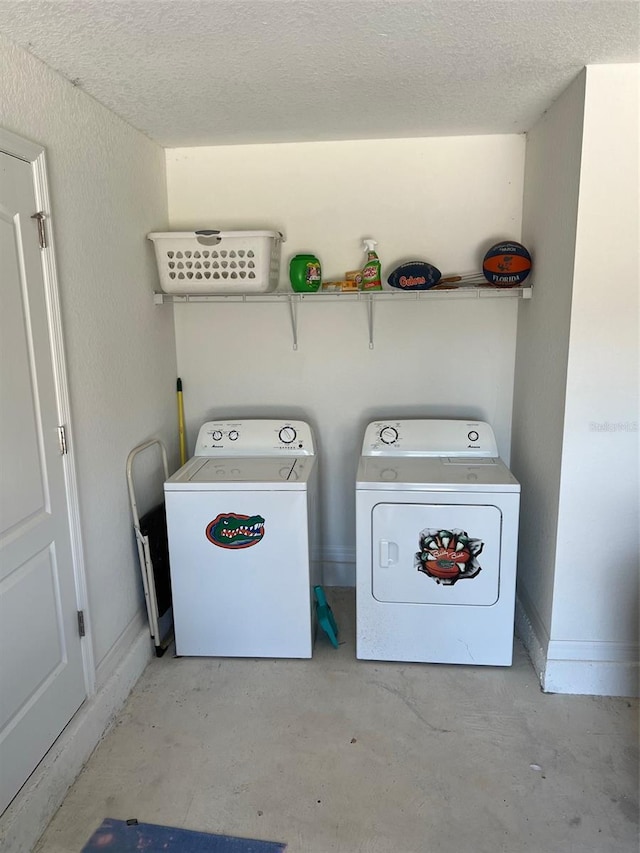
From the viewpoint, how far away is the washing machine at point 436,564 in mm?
2426

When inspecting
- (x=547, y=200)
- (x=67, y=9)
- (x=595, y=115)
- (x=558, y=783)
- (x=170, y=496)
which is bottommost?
(x=558, y=783)

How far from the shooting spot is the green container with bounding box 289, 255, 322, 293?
109 inches

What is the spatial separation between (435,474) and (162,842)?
161 centimetres

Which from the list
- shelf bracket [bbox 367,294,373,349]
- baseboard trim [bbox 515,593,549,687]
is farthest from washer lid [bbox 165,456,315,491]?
baseboard trim [bbox 515,593,549,687]

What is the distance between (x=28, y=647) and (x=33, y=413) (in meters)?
0.71

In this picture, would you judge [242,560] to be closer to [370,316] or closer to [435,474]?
[435,474]

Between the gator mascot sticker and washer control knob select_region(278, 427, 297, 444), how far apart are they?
0.82 metres

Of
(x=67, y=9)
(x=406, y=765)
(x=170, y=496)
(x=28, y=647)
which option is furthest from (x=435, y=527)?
(x=67, y=9)

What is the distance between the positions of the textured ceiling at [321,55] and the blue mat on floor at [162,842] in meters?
2.32

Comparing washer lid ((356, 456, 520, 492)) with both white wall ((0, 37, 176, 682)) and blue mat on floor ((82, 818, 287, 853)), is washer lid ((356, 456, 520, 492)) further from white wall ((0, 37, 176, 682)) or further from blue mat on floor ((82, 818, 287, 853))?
blue mat on floor ((82, 818, 287, 853))

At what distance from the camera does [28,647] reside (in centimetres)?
181

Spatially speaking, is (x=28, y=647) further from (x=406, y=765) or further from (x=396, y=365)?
(x=396, y=365)

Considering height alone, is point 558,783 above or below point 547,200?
below

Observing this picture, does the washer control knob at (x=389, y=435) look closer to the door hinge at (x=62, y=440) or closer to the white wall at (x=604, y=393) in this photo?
the white wall at (x=604, y=393)
